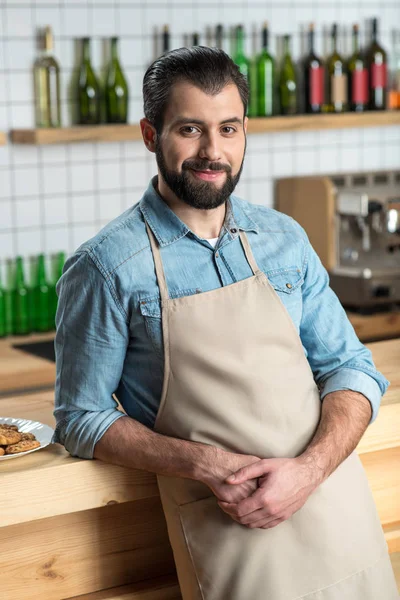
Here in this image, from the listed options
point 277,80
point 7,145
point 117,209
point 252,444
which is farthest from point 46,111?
point 252,444

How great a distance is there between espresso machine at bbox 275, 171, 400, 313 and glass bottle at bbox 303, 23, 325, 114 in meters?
0.30

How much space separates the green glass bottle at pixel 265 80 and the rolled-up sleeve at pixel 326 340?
6.62 feet

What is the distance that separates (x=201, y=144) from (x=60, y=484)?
61 centimetres

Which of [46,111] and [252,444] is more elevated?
[46,111]

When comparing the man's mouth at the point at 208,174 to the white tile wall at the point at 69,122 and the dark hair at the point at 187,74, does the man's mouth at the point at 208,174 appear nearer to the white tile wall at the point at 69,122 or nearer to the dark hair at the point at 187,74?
the dark hair at the point at 187,74

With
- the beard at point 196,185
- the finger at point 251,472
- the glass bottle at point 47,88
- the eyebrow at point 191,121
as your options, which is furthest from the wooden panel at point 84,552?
the glass bottle at point 47,88

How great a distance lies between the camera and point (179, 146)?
154 cm

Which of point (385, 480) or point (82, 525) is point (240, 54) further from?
point (82, 525)

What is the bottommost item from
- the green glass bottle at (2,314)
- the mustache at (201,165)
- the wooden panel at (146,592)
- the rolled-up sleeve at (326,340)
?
the wooden panel at (146,592)

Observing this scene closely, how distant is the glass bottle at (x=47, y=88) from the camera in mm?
3256

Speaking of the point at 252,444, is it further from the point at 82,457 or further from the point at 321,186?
the point at 321,186

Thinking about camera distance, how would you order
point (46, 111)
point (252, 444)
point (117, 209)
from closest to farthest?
1. point (252, 444)
2. point (46, 111)
3. point (117, 209)

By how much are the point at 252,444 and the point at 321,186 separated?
2279 mm

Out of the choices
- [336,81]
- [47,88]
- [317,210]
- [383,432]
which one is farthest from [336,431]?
[336,81]
